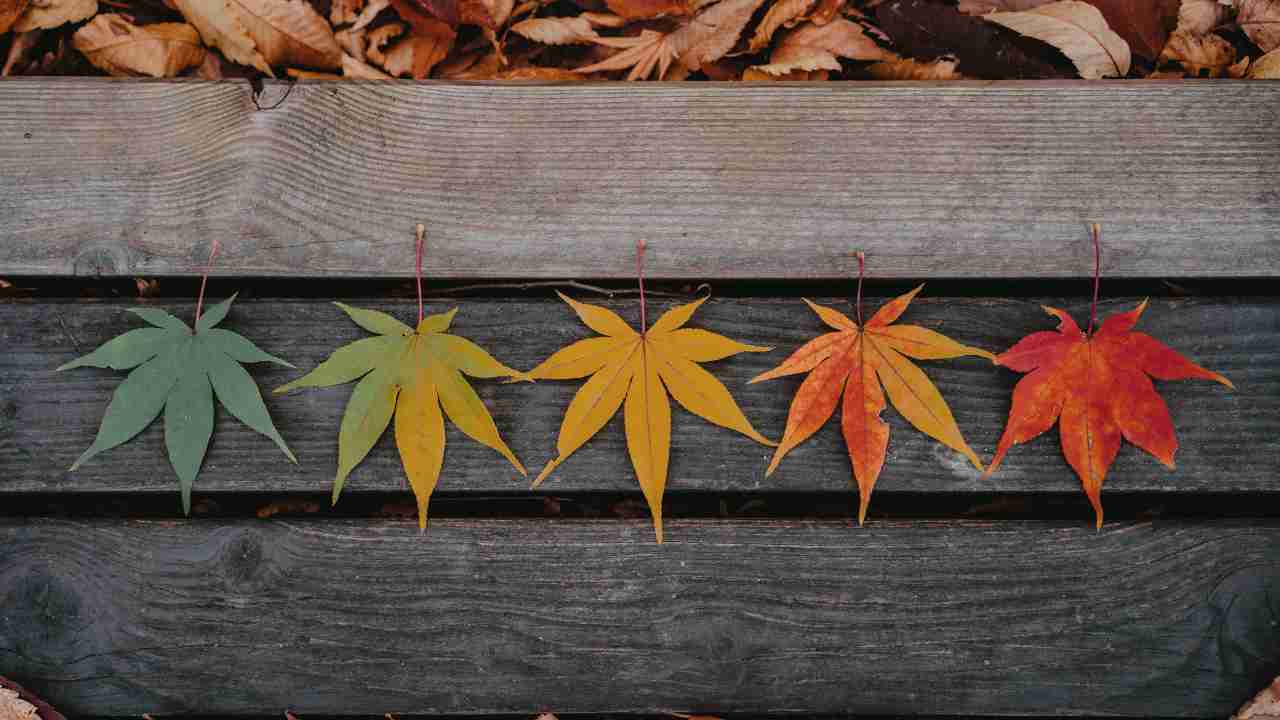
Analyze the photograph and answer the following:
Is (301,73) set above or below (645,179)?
above

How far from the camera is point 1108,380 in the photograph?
34.0 inches

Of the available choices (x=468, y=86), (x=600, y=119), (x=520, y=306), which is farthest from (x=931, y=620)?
(x=468, y=86)

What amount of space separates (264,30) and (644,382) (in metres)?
0.71

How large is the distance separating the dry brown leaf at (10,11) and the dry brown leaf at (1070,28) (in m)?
1.29

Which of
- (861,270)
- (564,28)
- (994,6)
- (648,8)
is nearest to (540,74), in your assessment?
(564,28)

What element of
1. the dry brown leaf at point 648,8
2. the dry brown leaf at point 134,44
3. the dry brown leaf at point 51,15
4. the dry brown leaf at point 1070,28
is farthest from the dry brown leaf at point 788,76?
the dry brown leaf at point 51,15

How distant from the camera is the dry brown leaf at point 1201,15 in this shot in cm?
101

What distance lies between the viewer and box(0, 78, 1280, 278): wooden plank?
93 cm

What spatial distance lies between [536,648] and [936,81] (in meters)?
0.90

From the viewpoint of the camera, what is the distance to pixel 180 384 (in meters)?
0.89

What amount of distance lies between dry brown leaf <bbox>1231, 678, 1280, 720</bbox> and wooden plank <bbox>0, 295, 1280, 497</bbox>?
240mm

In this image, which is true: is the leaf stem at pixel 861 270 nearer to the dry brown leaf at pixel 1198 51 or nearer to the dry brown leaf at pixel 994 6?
the dry brown leaf at pixel 994 6

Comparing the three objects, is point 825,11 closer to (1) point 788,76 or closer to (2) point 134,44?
(1) point 788,76

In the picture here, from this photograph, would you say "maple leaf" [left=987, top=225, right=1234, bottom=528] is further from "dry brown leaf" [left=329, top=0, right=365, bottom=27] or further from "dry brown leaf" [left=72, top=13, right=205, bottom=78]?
"dry brown leaf" [left=72, top=13, right=205, bottom=78]
